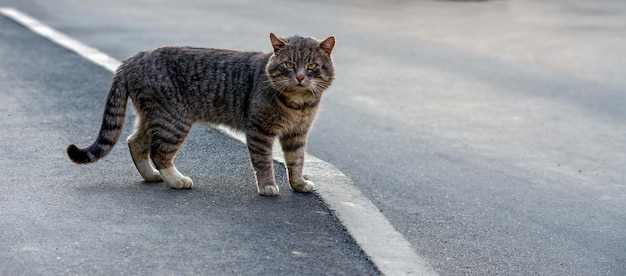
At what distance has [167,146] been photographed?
6719 mm

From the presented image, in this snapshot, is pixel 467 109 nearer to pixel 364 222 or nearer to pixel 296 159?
pixel 296 159

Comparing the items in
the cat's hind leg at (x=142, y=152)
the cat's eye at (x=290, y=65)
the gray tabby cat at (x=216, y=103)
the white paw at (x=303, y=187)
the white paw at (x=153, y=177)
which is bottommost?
the white paw at (x=153, y=177)

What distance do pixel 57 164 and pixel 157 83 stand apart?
1114 mm

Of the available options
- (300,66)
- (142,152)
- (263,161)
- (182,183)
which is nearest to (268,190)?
(263,161)

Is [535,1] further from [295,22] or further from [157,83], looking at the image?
[157,83]

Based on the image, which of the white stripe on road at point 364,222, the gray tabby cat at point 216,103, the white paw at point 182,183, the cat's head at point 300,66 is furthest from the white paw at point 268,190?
the cat's head at point 300,66

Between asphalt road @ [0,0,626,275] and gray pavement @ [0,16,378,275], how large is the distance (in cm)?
76

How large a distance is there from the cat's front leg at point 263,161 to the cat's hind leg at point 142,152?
0.69 metres

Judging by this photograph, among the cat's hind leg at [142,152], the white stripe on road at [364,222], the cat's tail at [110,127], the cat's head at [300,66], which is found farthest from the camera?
the cat's hind leg at [142,152]

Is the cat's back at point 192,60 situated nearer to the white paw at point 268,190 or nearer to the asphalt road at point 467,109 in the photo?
the white paw at point 268,190

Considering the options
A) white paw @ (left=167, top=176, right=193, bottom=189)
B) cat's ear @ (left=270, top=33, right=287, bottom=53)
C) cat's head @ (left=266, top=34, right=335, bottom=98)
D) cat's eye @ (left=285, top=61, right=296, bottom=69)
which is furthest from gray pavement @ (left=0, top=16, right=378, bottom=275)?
cat's ear @ (left=270, top=33, right=287, bottom=53)

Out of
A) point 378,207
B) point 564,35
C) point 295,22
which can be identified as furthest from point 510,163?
point 295,22

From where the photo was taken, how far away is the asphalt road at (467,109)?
652 cm

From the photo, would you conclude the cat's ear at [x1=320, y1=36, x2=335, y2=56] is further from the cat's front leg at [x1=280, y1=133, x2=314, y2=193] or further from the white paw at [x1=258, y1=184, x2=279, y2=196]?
the white paw at [x1=258, y1=184, x2=279, y2=196]
